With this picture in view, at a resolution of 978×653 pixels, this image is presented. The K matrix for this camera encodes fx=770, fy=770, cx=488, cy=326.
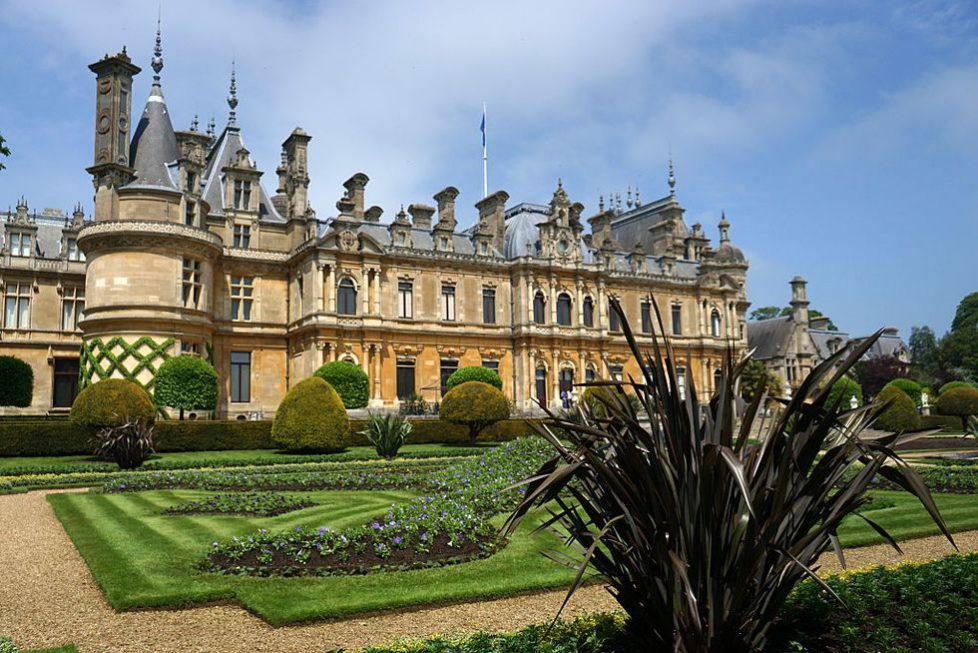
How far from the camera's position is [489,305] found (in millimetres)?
40500

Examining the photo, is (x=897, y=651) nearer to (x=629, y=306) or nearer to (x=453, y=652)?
(x=453, y=652)

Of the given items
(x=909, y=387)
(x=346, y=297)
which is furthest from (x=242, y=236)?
(x=909, y=387)

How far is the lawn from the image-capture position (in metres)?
6.95

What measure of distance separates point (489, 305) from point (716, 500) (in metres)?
36.6

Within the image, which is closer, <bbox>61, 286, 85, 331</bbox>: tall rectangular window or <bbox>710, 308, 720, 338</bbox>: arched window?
<bbox>61, 286, 85, 331</bbox>: tall rectangular window

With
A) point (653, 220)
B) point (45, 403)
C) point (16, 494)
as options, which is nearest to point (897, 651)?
point (16, 494)

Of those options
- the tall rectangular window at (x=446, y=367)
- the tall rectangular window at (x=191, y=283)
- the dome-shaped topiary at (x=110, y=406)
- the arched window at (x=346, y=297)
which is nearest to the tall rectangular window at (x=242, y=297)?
the tall rectangular window at (x=191, y=283)

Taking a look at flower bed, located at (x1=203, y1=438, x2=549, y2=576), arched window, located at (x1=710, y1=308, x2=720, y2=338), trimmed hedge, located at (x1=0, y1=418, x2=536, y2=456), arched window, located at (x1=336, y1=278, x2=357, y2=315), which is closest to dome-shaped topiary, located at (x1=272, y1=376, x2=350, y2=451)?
trimmed hedge, located at (x1=0, y1=418, x2=536, y2=456)

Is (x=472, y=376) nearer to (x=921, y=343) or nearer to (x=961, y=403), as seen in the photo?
(x=961, y=403)

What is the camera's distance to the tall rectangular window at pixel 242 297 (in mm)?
36562

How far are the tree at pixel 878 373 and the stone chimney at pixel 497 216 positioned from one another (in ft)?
94.3

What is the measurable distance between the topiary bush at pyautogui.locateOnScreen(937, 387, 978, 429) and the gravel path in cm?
3051

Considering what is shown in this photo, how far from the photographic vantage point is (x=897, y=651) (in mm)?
4512

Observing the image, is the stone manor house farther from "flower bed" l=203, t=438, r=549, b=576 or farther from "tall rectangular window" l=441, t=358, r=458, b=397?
"flower bed" l=203, t=438, r=549, b=576
